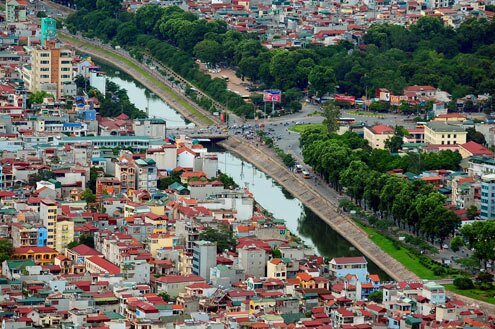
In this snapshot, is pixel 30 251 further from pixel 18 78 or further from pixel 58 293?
pixel 18 78

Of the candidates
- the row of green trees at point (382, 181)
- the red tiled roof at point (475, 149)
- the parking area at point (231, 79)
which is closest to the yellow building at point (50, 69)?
the parking area at point (231, 79)

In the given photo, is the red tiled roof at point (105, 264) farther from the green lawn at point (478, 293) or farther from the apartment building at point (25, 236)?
the green lawn at point (478, 293)

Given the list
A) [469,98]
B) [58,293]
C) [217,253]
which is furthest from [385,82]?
[58,293]

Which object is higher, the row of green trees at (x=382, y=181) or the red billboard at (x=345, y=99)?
the red billboard at (x=345, y=99)

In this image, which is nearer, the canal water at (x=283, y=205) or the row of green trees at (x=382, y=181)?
the row of green trees at (x=382, y=181)

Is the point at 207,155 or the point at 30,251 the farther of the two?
the point at 207,155

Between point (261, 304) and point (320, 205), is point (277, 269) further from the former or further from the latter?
point (320, 205)

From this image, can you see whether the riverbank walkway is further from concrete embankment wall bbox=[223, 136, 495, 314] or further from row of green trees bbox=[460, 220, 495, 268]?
row of green trees bbox=[460, 220, 495, 268]
